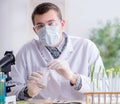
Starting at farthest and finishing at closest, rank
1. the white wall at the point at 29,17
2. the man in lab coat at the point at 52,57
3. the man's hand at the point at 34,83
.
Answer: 1. the white wall at the point at 29,17
2. the man in lab coat at the point at 52,57
3. the man's hand at the point at 34,83

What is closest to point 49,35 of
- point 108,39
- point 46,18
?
point 46,18

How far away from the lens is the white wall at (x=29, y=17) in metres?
2.20

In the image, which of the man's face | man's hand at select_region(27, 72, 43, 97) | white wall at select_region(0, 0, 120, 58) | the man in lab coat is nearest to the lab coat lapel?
the man in lab coat

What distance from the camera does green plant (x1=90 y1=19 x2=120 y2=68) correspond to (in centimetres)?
224

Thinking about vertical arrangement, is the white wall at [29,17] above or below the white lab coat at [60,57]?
above

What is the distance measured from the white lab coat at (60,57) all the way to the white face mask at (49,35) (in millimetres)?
77

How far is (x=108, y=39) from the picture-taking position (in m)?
2.27

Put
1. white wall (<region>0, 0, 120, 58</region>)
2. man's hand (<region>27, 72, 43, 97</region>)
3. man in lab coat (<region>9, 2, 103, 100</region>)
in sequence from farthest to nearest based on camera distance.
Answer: white wall (<region>0, 0, 120, 58</region>) < man in lab coat (<region>9, 2, 103, 100</region>) < man's hand (<region>27, 72, 43, 97</region>)

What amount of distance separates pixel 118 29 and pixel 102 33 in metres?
0.13

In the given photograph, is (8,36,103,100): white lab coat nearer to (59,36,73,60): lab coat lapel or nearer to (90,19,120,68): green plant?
(59,36,73,60): lab coat lapel

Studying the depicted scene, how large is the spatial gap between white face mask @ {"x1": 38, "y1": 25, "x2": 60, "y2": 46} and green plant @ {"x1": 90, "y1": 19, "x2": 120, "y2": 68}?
73 cm

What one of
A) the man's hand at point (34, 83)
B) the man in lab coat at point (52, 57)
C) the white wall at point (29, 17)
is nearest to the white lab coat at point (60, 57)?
the man in lab coat at point (52, 57)

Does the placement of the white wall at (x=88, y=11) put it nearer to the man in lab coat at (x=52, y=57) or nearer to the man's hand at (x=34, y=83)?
the man in lab coat at (x=52, y=57)

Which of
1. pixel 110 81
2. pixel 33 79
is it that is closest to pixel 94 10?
pixel 33 79
